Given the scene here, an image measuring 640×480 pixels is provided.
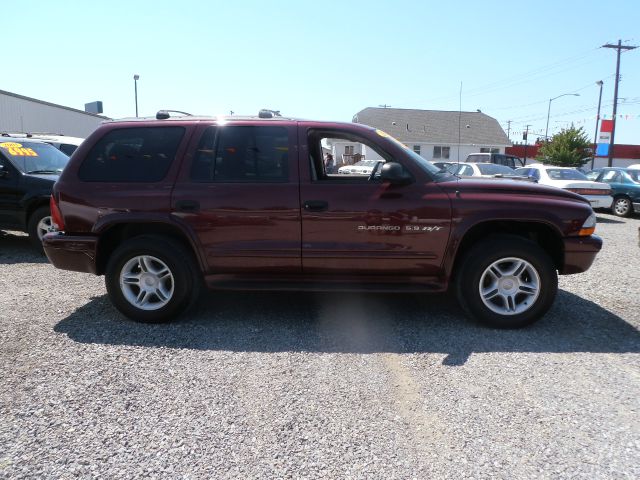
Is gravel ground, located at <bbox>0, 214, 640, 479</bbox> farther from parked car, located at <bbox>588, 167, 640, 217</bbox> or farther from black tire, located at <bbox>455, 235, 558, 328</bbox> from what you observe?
parked car, located at <bbox>588, 167, 640, 217</bbox>

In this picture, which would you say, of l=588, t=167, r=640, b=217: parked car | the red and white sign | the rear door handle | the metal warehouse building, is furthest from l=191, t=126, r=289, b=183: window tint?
the red and white sign

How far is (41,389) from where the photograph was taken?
3252mm

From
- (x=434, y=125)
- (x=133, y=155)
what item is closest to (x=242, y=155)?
(x=133, y=155)

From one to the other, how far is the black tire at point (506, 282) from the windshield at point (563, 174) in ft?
34.8

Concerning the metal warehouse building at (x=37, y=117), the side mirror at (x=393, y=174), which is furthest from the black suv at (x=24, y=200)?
the metal warehouse building at (x=37, y=117)

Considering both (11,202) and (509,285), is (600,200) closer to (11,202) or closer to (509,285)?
(509,285)

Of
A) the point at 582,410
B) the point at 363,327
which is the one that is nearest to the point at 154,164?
the point at 363,327

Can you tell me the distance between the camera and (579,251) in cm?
430

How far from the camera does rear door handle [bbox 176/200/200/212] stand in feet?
14.0

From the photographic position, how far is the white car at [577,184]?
1334 centimetres

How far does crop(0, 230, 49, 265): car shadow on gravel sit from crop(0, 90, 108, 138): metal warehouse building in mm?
14057

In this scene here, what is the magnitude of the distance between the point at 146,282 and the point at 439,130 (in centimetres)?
4897

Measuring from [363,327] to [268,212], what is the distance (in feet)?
4.38

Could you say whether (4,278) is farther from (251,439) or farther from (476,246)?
(476,246)
